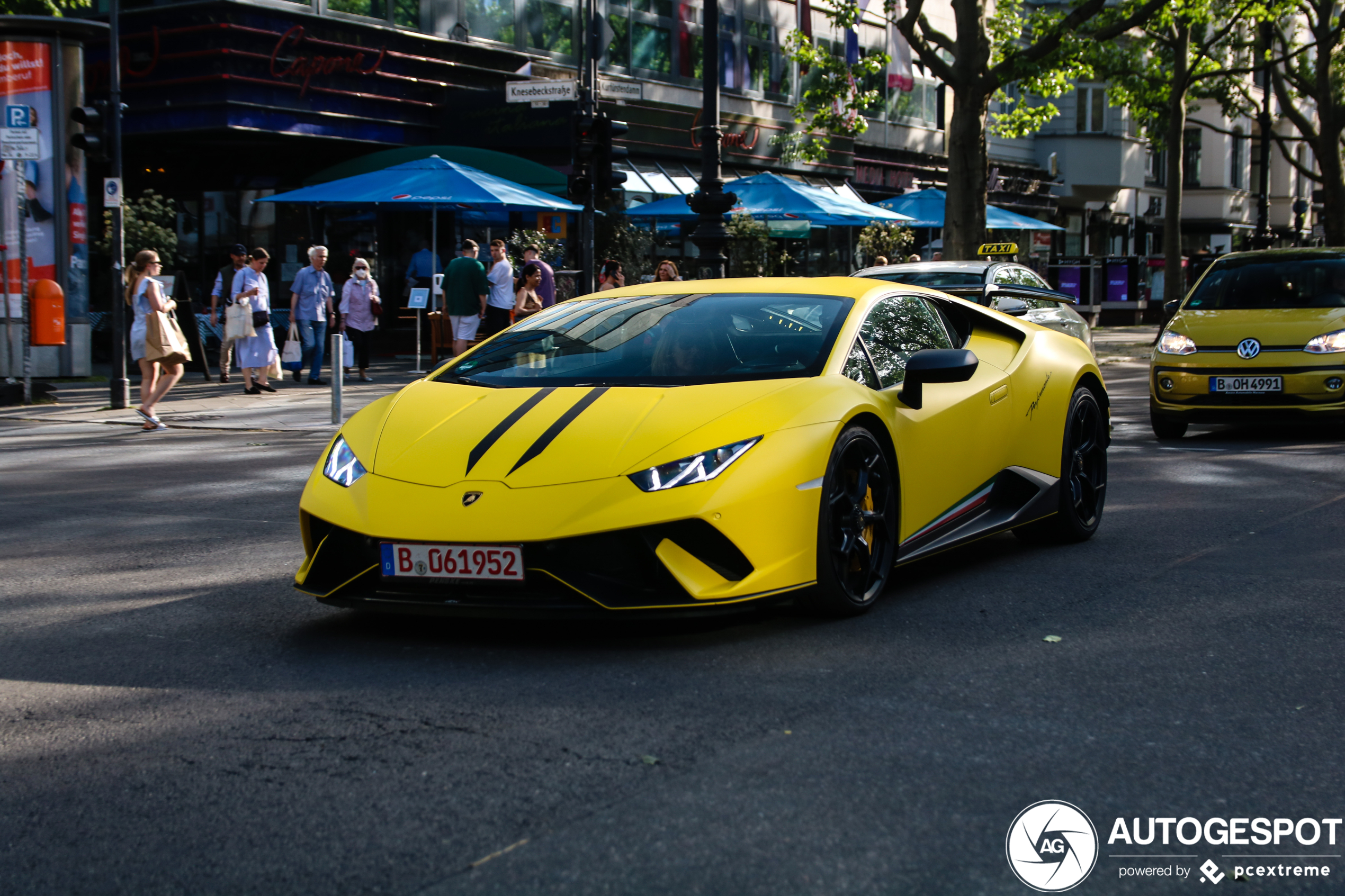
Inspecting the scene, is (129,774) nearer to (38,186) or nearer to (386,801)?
(386,801)

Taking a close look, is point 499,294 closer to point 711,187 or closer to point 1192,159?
point 711,187

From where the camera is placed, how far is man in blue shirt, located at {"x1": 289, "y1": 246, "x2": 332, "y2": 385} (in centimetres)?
1966

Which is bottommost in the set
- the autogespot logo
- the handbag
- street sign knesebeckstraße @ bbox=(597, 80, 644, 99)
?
the autogespot logo

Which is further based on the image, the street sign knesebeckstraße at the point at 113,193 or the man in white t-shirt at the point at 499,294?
the man in white t-shirt at the point at 499,294

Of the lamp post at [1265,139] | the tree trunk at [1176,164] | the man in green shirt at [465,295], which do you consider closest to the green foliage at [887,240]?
the tree trunk at [1176,164]

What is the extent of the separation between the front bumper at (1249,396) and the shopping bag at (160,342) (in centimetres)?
931

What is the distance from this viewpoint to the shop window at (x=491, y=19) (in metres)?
28.6

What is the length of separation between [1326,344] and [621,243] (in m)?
15.2

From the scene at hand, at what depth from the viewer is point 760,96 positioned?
3722cm

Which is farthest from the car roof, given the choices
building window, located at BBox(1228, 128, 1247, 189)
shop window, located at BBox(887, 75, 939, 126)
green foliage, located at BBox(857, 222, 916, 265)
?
building window, located at BBox(1228, 128, 1247, 189)

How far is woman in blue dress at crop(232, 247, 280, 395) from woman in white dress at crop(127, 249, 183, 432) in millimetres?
1932

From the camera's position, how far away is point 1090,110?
174 feet

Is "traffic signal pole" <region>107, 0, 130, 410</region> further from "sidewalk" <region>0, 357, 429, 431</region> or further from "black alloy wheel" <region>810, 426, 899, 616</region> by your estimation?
"black alloy wheel" <region>810, 426, 899, 616</region>

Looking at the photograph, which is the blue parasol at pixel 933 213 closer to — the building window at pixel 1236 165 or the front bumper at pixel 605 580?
the front bumper at pixel 605 580
